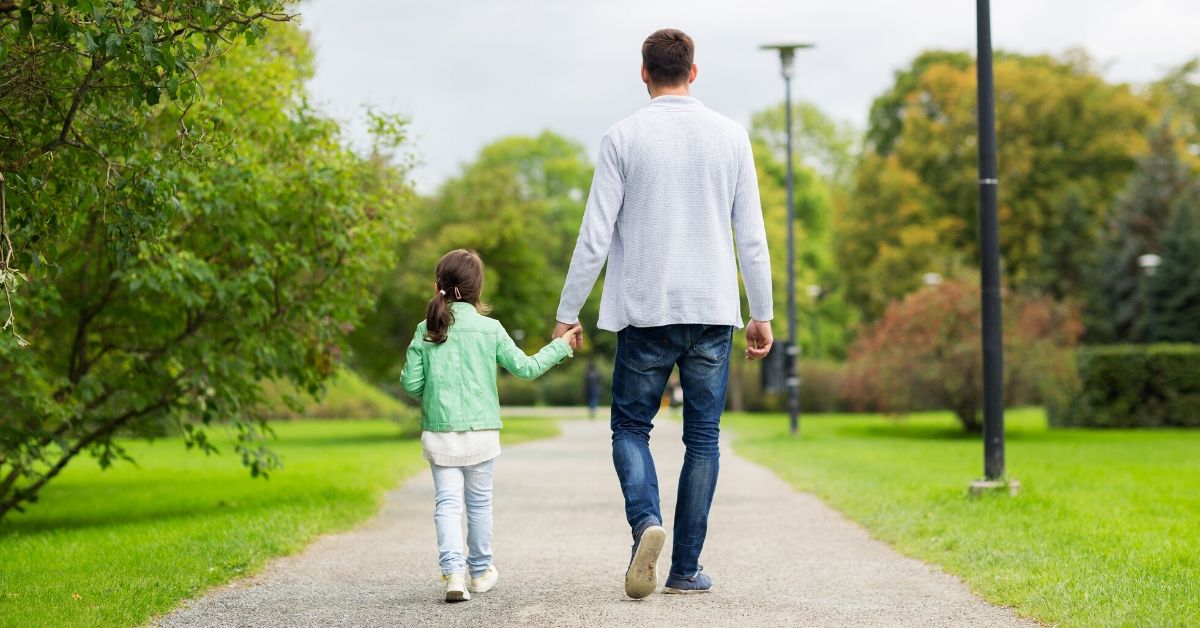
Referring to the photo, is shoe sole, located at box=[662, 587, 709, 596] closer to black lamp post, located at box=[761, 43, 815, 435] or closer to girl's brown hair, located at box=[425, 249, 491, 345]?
girl's brown hair, located at box=[425, 249, 491, 345]

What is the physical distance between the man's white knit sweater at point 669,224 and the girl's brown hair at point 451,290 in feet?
1.72

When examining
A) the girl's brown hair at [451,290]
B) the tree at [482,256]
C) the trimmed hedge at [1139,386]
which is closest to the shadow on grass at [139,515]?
the girl's brown hair at [451,290]

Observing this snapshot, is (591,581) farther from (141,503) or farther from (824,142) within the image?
(824,142)

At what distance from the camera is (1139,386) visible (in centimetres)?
2920

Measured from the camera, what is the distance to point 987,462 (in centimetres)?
1027

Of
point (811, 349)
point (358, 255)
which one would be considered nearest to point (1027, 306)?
point (358, 255)

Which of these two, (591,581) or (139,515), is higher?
(591,581)

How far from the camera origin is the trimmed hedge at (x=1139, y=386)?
94.1 ft

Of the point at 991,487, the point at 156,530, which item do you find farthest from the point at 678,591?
the point at 991,487

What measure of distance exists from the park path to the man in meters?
0.37

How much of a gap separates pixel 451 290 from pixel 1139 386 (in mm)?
26542

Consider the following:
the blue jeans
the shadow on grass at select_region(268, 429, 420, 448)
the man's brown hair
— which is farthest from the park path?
the shadow on grass at select_region(268, 429, 420, 448)

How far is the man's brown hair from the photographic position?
218 inches

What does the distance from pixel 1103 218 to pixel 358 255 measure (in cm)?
3703
